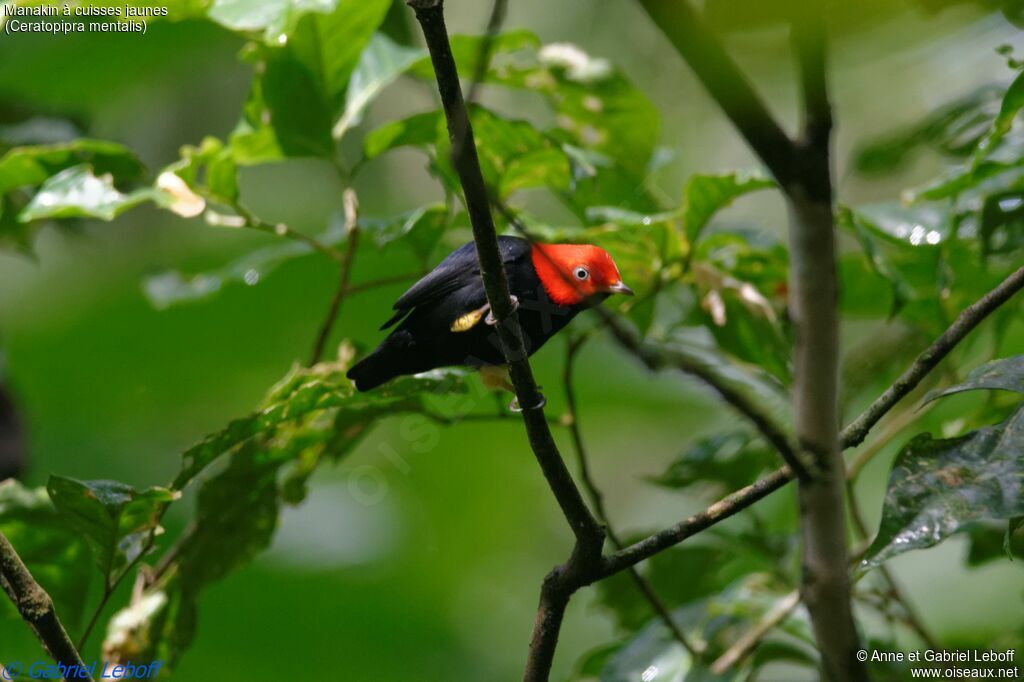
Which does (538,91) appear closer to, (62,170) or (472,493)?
(62,170)

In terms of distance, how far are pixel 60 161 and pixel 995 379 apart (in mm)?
2432

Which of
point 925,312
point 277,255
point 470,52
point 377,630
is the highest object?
point 470,52

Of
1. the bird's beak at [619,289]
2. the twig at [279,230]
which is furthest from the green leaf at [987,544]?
the twig at [279,230]

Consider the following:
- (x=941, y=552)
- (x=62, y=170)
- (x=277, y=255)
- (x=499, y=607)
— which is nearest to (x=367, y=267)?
(x=277, y=255)

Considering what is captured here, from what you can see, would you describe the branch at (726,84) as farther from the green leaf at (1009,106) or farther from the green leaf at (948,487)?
the green leaf at (1009,106)

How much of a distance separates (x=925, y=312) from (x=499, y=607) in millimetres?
4396

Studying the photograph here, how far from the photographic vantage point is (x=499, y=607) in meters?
6.75

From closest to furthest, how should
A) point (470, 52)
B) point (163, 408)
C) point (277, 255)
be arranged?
1. point (470, 52)
2. point (277, 255)
3. point (163, 408)

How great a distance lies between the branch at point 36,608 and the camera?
6.51 ft

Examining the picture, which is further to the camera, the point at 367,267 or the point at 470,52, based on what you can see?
the point at 367,267

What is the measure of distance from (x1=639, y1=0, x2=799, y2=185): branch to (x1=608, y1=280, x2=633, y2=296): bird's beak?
127 cm

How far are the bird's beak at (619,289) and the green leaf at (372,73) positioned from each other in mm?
825

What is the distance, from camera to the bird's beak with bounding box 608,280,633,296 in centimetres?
288

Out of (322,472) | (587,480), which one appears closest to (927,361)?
(587,480)
